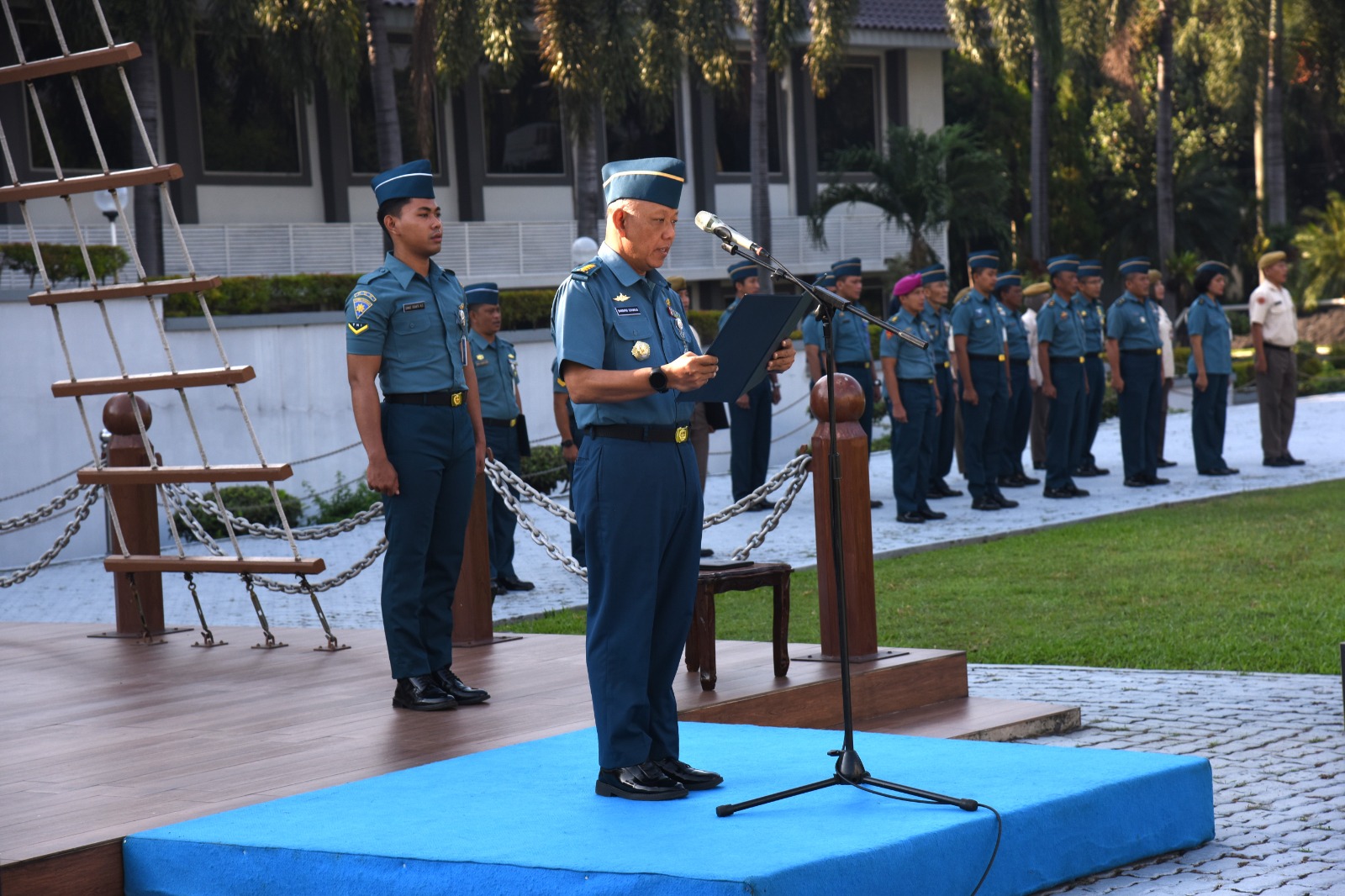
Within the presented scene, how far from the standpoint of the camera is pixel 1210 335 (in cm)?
1716

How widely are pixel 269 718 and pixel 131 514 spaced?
9.57 feet

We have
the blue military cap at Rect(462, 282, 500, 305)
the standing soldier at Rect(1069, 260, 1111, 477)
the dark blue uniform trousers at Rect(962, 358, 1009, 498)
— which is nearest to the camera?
the blue military cap at Rect(462, 282, 500, 305)

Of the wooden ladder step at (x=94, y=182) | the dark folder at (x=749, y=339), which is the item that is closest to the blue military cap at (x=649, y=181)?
the dark folder at (x=749, y=339)

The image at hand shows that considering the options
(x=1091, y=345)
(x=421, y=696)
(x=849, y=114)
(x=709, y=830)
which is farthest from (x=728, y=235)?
(x=849, y=114)

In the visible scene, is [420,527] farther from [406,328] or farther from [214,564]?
[214,564]

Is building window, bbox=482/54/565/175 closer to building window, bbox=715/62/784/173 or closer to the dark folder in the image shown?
building window, bbox=715/62/784/173

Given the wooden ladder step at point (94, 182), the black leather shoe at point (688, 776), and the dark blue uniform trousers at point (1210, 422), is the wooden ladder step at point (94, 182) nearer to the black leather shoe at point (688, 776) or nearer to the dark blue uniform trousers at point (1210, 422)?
the black leather shoe at point (688, 776)

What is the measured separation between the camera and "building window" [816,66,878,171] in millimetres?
32250

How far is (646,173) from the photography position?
474 cm

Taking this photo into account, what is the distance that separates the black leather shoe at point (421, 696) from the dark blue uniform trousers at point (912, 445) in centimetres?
823

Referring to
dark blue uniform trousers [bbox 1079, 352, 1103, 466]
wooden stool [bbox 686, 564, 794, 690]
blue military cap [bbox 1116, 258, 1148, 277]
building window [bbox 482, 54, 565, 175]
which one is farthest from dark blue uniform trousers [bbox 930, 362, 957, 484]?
building window [bbox 482, 54, 565, 175]

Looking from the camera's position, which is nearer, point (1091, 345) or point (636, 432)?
point (636, 432)

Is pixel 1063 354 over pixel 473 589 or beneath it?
over

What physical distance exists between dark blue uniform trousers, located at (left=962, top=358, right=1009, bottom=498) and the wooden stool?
8.49 m
